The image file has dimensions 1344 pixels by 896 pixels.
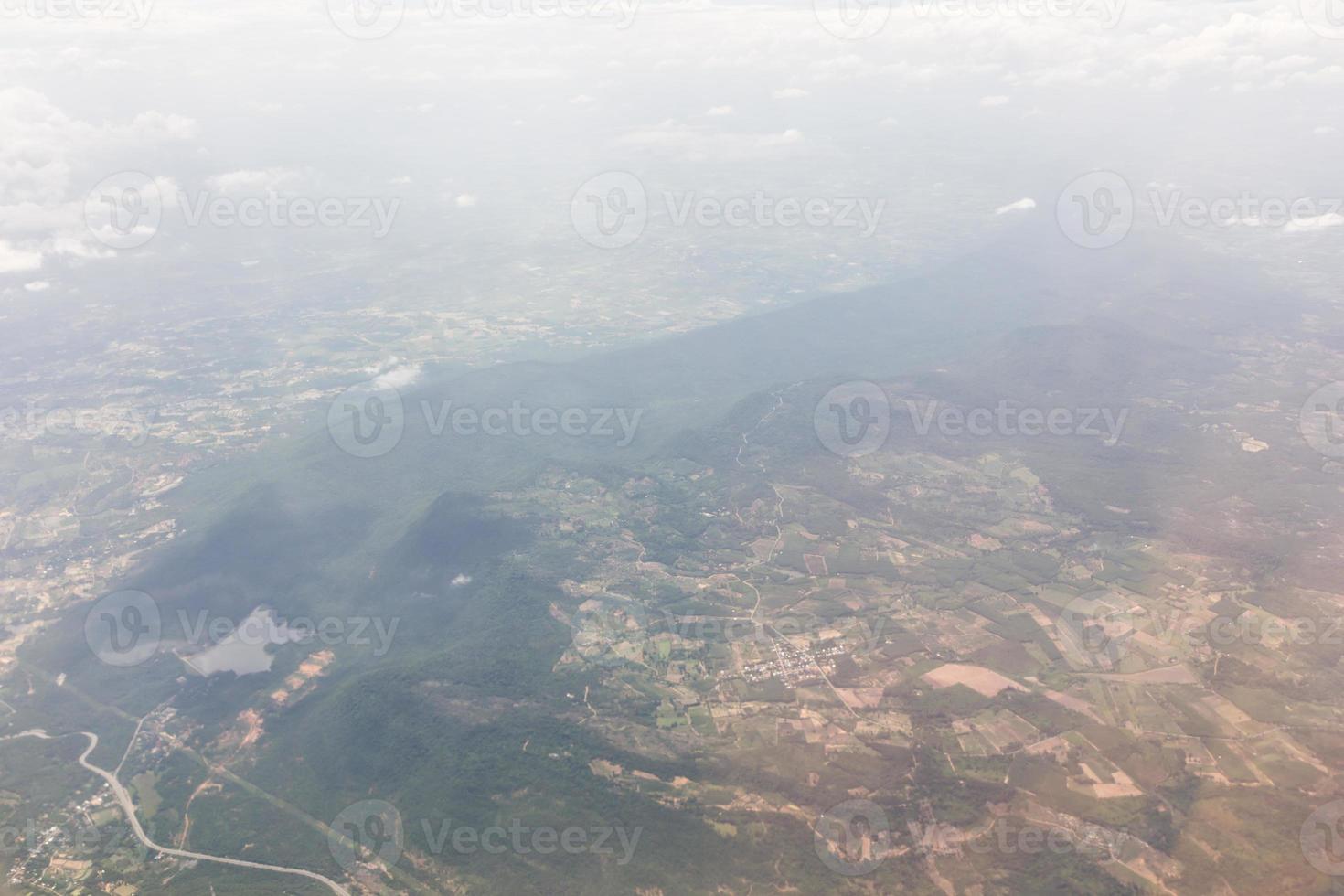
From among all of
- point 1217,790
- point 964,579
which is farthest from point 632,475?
point 1217,790

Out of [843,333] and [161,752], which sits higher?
[843,333]

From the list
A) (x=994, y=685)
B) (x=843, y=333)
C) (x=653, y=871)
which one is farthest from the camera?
(x=843, y=333)

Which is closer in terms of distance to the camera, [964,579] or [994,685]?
[994,685]

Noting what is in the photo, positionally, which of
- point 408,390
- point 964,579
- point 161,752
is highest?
point 408,390

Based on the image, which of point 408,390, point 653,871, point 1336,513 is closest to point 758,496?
point 653,871

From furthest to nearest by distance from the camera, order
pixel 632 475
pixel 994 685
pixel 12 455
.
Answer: pixel 12 455 < pixel 632 475 < pixel 994 685

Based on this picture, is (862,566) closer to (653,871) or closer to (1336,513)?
(653,871)

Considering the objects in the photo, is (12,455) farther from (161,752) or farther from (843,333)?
(843,333)
